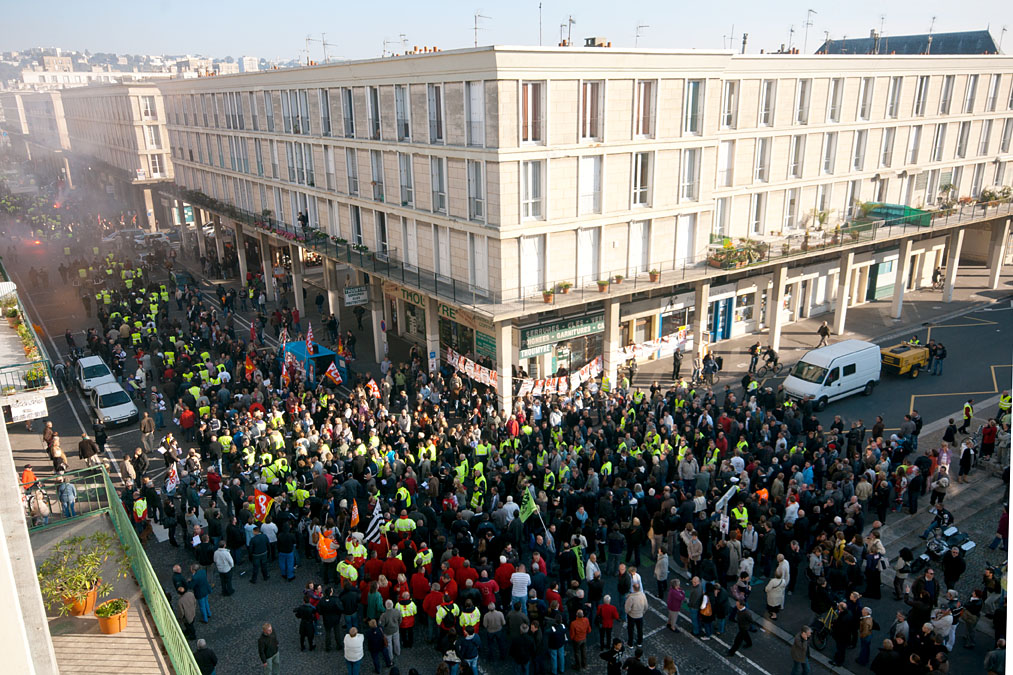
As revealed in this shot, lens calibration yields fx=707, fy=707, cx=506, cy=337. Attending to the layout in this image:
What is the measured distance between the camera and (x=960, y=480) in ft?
69.5

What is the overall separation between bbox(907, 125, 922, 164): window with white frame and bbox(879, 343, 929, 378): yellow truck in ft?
44.7

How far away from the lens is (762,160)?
3338cm

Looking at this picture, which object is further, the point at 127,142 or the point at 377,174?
the point at 127,142

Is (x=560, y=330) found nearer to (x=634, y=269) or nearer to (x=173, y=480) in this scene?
(x=634, y=269)

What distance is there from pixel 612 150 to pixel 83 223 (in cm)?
6387

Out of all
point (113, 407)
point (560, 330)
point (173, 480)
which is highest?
point (560, 330)

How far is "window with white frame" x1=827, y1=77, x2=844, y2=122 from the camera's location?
3422 centimetres

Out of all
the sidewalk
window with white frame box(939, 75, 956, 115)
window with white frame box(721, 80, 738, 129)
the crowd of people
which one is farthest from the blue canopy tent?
window with white frame box(939, 75, 956, 115)

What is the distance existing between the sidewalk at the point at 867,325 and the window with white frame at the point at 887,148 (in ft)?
27.3

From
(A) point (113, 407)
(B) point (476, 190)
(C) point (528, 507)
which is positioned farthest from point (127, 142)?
(C) point (528, 507)

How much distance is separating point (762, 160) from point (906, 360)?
1106 cm

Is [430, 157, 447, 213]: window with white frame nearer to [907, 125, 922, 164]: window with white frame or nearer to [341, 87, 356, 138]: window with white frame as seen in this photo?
[341, 87, 356, 138]: window with white frame

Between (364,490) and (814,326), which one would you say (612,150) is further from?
(814,326)

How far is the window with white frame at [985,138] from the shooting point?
136 ft
